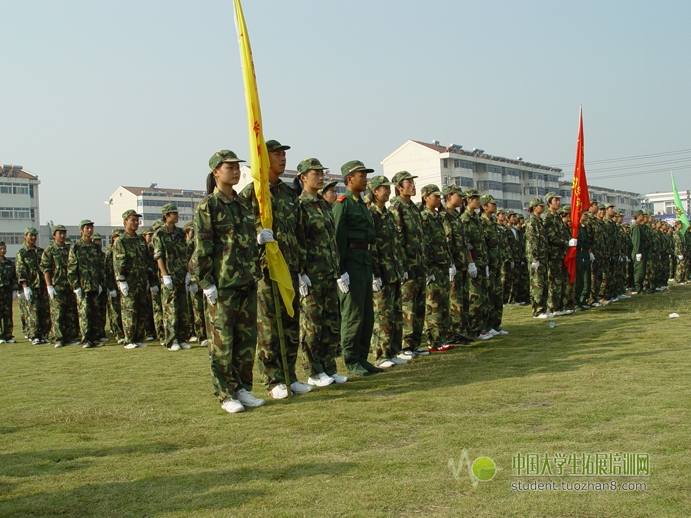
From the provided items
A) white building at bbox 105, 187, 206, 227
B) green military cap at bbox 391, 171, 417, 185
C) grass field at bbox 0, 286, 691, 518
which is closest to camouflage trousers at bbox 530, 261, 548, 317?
grass field at bbox 0, 286, 691, 518

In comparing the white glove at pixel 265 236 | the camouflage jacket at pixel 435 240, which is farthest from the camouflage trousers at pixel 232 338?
the camouflage jacket at pixel 435 240

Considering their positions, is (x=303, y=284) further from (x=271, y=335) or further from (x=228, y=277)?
(x=228, y=277)

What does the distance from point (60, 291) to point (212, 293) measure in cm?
845

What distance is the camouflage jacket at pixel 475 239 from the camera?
34.0 feet

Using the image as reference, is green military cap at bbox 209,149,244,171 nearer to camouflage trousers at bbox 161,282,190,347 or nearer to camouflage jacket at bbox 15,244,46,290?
camouflage trousers at bbox 161,282,190,347

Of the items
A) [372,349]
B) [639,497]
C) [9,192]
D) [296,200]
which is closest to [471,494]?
[639,497]

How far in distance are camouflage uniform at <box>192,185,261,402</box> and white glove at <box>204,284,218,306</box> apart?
0.12 feet

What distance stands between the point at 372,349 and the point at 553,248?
18.4ft

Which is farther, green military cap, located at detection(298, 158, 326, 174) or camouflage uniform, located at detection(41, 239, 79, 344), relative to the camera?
camouflage uniform, located at detection(41, 239, 79, 344)

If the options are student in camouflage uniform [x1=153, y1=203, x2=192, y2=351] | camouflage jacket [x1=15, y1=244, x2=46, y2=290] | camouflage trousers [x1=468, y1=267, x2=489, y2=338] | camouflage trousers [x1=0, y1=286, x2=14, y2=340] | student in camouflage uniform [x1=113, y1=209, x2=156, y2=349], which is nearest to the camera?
camouflage trousers [x1=468, y1=267, x2=489, y2=338]

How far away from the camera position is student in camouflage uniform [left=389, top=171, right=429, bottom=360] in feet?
28.8

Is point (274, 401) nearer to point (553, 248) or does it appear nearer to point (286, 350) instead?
point (286, 350)

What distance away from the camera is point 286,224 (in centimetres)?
672

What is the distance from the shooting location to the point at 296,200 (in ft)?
22.7
